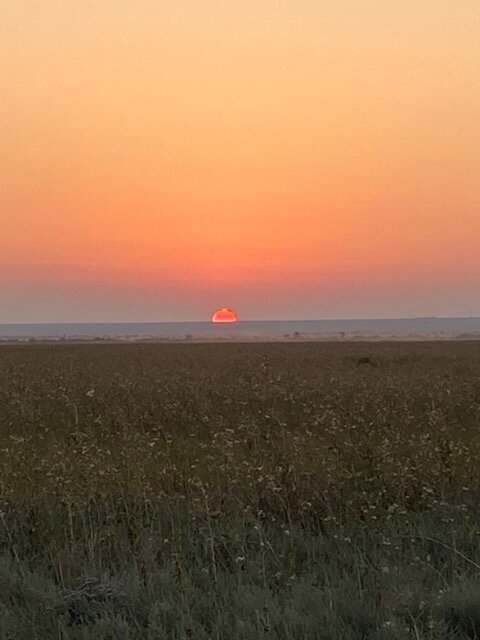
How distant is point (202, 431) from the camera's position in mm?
14164

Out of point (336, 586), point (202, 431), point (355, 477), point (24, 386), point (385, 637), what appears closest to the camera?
Answer: point (385, 637)

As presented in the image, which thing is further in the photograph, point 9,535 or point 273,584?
point 9,535

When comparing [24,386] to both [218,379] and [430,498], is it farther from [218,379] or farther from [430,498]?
[430,498]

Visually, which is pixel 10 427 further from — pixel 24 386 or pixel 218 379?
pixel 218 379

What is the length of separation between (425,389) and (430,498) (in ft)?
40.4

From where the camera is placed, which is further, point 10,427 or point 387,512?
point 10,427

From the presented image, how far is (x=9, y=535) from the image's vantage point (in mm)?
7031

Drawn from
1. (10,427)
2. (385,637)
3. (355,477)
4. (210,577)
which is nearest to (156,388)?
(10,427)

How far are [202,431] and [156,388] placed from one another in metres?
6.88

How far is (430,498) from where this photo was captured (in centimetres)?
809

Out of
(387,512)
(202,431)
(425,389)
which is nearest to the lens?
(387,512)

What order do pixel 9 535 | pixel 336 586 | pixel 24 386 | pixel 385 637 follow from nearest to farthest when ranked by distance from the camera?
pixel 385 637 → pixel 336 586 → pixel 9 535 → pixel 24 386

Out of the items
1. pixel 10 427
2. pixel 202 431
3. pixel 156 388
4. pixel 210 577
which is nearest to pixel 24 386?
pixel 156 388

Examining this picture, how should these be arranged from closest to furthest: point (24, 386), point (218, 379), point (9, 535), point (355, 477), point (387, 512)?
1. point (9, 535)
2. point (387, 512)
3. point (355, 477)
4. point (24, 386)
5. point (218, 379)
